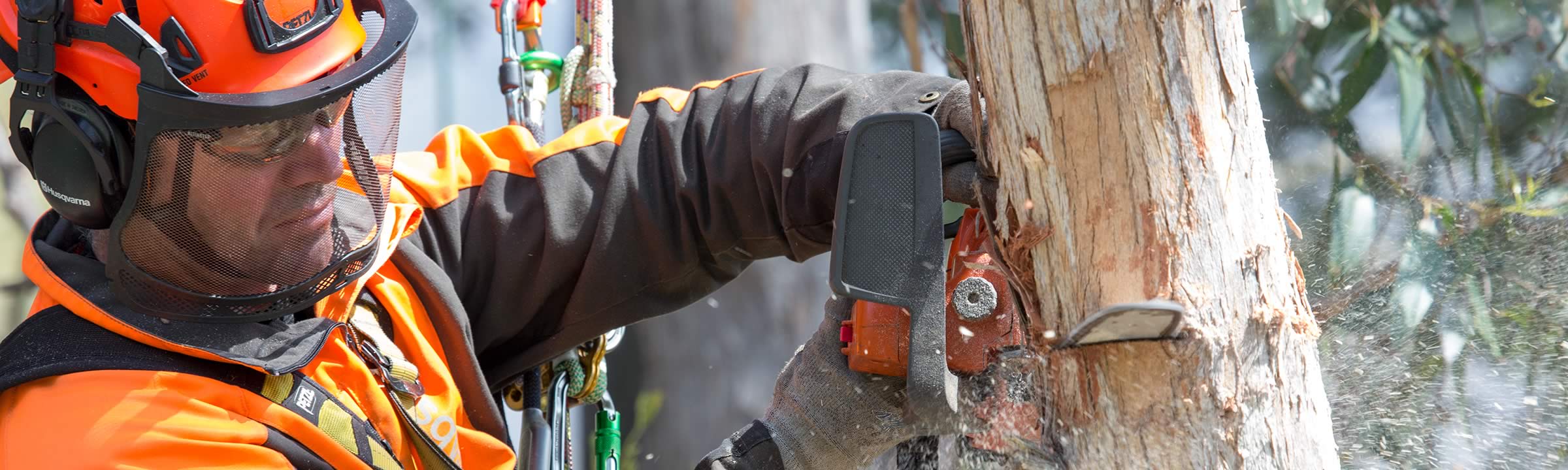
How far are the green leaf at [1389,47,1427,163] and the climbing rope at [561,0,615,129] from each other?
103 inches

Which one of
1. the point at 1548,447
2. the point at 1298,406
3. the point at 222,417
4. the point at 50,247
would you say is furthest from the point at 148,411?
the point at 1548,447

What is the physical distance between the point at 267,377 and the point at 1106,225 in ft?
3.84

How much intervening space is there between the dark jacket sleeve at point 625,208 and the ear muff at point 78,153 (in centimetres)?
52

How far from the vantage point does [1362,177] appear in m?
3.61

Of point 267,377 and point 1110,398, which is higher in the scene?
point 1110,398

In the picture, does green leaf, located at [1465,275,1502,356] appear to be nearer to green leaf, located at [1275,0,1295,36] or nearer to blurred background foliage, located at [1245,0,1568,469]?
blurred background foliage, located at [1245,0,1568,469]

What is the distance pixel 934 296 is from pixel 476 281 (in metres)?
1.04

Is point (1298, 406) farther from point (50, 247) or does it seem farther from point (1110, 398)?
point (50, 247)

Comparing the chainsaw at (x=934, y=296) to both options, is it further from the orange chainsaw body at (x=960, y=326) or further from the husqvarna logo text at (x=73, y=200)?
the husqvarna logo text at (x=73, y=200)

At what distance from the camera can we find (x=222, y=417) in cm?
156

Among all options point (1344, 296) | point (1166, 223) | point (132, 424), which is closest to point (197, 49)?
point (132, 424)

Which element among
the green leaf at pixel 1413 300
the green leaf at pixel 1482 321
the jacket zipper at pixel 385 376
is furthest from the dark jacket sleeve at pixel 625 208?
the green leaf at pixel 1482 321

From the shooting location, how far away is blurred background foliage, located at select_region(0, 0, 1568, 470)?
9.64ft

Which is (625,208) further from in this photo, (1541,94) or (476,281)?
(1541,94)
